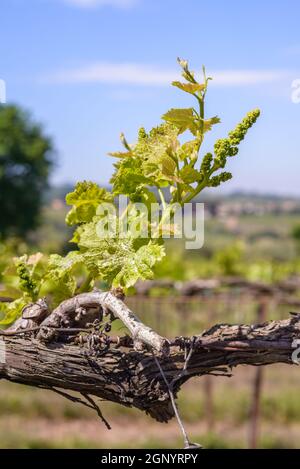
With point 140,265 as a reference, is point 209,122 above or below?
above

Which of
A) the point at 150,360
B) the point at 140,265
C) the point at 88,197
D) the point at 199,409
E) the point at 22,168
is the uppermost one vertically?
the point at 22,168

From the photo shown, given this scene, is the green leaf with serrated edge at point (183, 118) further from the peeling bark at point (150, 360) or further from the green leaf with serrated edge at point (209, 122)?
the peeling bark at point (150, 360)

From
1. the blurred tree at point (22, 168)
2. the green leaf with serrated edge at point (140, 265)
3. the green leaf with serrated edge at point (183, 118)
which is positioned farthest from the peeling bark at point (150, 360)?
the blurred tree at point (22, 168)

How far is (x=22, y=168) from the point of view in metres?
39.0

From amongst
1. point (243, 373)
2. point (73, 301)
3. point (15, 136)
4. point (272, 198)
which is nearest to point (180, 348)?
point (73, 301)

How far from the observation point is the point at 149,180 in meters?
1.65

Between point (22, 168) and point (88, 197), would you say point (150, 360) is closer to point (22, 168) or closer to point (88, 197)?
point (88, 197)

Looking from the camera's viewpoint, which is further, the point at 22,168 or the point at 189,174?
the point at 22,168

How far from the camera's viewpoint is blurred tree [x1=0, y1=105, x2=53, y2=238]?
36.1m

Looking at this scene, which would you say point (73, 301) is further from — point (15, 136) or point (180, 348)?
point (15, 136)

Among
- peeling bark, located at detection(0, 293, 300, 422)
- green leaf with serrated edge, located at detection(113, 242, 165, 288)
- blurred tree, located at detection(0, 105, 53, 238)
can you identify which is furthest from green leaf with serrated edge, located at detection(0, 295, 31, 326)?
blurred tree, located at detection(0, 105, 53, 238)

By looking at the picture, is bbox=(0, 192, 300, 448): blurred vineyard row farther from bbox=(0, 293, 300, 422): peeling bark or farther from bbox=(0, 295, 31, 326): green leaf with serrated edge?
bbox=(0, 293, 300, 422): peeling bark

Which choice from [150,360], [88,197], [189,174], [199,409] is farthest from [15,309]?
[199,409]

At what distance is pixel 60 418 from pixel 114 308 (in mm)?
7066
